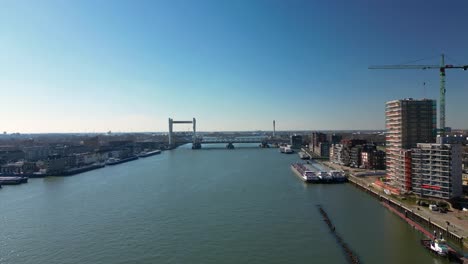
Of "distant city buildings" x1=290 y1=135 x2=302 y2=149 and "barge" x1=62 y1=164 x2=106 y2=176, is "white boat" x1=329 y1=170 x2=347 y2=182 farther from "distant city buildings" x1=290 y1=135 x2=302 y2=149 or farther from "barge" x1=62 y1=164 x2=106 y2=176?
"distant city buildings" x1=290 y1=135 x2=302 y2=149

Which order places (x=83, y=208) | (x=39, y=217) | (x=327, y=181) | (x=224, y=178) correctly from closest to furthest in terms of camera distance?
(x=39, y=217), (x=83, y=208), (x=327, y=181), (x=224, y=178)

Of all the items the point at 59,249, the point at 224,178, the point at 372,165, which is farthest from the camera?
the point at 372,165

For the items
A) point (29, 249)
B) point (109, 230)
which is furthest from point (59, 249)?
point (109, 230)

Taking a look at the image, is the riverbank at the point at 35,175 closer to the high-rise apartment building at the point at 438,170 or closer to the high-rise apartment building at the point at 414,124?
the high-rise apartment building at the point at 414,124

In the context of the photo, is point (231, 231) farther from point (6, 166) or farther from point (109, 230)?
point (6, 166)

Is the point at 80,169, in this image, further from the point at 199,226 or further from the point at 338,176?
the point at 338,176

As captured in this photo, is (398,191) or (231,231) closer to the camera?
(231,231)

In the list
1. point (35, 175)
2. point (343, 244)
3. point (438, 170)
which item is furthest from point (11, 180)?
point (438, 170)

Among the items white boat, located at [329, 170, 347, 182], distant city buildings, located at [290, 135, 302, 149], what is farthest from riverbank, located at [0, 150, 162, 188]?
distant city buildings, located at [290, 135, 302, 149]
